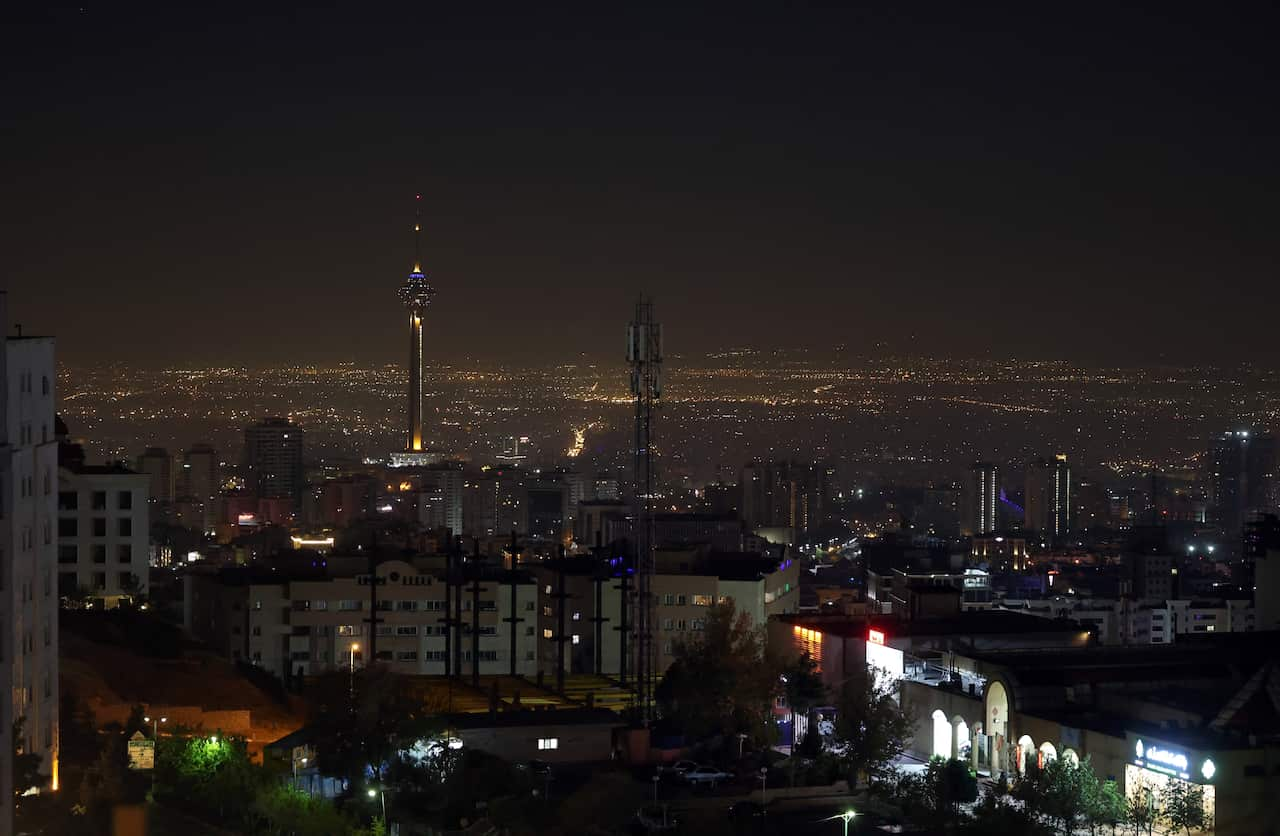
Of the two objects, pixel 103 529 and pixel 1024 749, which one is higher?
pixel 103 529

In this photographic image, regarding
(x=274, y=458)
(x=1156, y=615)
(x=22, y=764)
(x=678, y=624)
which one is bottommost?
(x=1156, y=615)

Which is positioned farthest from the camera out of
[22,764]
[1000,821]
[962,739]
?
[962,739]

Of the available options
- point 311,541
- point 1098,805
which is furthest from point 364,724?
point 311,541

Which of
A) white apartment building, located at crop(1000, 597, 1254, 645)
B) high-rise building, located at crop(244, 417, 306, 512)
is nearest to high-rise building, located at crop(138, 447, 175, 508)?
high-rise building, located at crop(244, 417, 306, 512)

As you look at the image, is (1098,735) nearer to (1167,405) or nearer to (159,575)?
(159,575)

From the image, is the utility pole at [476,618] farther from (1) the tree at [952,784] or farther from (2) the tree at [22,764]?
(2) the tree at [22,764]

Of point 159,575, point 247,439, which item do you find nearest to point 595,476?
point 247,439

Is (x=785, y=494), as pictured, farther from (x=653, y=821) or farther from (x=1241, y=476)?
(x=653, y=821)
